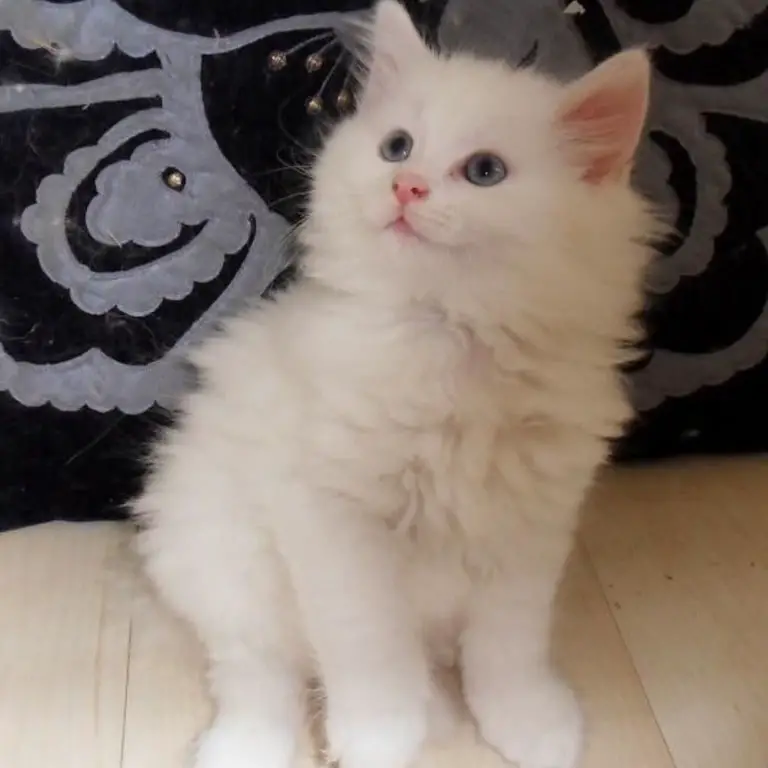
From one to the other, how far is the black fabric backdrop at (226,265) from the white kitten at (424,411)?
5.6 inches

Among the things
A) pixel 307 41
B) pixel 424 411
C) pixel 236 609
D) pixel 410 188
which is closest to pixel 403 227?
pixel 410 188

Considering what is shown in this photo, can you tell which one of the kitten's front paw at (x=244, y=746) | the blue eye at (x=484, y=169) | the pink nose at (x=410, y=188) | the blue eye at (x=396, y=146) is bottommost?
the kitten's front paw at (x=244, y=746)

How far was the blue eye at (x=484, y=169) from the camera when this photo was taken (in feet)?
3.21

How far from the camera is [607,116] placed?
1003mm

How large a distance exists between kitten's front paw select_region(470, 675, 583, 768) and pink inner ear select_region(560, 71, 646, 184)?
53cm

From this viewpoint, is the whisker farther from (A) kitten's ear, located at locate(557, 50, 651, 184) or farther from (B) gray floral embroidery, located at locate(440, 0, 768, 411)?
(A) kitten's ear, located at locate(557, 50, 651, 184)

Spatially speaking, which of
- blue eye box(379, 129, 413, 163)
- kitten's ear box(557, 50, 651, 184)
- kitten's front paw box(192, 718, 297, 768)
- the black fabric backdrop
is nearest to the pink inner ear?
kitten's ear box(557, 50, 651, 184)

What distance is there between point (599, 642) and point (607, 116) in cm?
60

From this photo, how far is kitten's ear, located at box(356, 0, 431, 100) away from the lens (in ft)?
3.50

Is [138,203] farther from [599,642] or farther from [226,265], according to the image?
[599,642]

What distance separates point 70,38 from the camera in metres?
1.15

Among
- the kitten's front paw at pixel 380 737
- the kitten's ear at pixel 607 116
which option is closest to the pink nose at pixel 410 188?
the kitten's ear at pixel 607 116

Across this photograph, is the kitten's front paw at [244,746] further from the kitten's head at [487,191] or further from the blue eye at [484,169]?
the blue eye at [484,169]

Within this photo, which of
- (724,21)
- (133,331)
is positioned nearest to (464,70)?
(724,21)
